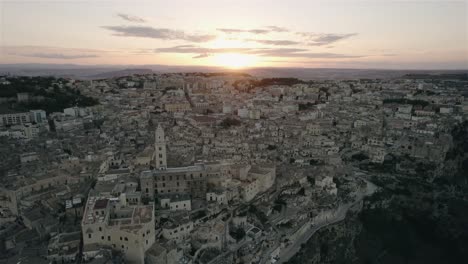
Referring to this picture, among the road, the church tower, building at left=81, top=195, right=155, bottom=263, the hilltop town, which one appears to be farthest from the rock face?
building at left=81, top=195, right=155, bottom=263

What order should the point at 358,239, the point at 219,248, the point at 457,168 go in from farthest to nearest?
the point at 457,168 < the point at 358,239 < the point at 219,248

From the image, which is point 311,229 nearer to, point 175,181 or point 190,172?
point 190,172

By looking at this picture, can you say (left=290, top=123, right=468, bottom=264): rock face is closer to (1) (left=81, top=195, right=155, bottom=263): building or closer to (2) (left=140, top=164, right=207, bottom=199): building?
(2) (left=140, top=164, right=207, bottom=199): building

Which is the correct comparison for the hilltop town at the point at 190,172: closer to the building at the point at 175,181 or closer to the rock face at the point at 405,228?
the building at the point at 175,181

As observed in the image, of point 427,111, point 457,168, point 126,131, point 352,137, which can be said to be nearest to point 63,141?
point 126,131

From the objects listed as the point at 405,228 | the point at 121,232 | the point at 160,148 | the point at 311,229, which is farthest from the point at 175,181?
the point at 405,228

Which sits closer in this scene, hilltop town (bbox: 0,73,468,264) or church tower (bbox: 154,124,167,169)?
hilltop town (bbox: 0,73,468,264)

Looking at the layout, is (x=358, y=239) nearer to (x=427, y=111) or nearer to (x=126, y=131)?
(x=126, y=131)

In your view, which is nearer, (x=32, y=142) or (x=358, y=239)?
(x=358, y=239)
